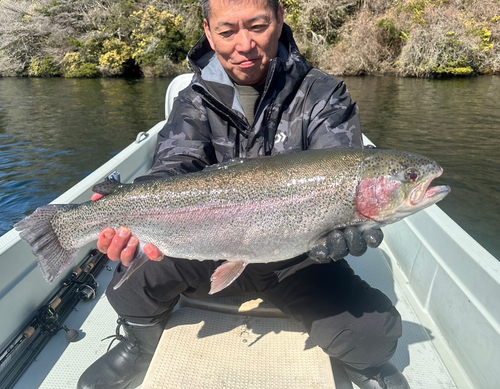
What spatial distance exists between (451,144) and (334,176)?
1272cm

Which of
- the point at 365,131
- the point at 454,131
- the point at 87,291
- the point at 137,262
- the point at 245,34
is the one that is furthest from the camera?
the point at 365,131

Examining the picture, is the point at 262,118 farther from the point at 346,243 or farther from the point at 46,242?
the point at 46,242

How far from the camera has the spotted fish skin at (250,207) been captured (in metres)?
2.38

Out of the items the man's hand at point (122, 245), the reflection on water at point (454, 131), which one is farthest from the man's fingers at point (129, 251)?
the reflection on water at point (454, 131)

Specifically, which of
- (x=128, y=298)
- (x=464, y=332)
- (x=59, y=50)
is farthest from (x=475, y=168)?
(x=59, y=50)

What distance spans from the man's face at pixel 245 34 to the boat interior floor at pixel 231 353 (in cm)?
198

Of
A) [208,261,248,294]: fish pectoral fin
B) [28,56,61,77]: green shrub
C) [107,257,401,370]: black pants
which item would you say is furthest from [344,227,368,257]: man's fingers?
[28,56,61,77]: green shrub

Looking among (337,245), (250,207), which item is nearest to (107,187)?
(250,207)

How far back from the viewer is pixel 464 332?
290 centimetres

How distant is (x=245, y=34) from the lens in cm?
292

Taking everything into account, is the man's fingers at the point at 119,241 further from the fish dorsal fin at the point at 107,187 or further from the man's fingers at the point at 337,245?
the man's fingers at the point at 337,245

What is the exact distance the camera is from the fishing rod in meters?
2.90

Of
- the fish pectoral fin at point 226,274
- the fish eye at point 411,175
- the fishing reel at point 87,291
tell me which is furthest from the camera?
the fishing reel at point 87,291

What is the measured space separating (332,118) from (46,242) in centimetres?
232
